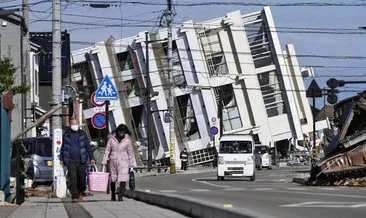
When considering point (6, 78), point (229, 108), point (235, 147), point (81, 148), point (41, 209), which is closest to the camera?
point (41, 209)

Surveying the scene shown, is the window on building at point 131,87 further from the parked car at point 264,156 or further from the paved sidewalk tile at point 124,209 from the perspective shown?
the paved sidewalk tile at point 124,209

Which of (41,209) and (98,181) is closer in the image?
(41,209)

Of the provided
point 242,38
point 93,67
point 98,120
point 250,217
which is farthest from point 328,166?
point 93,67

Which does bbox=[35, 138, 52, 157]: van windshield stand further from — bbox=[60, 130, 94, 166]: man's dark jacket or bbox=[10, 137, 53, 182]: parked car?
bbox=[60, 130, 94, 166]: man's dark jacket

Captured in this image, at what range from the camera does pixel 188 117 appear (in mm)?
67000

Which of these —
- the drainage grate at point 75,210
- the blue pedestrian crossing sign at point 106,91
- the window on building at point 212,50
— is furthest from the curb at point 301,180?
the window on building at point 212,50

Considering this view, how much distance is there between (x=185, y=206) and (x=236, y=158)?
21664mm

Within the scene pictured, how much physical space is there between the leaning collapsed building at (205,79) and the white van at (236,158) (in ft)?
92.7

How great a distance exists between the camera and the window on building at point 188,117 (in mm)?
66938

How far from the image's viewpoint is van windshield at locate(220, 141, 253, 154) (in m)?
35.6

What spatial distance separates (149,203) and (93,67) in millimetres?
52475

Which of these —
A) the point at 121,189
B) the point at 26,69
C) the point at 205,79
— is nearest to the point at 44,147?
the point at 26,69

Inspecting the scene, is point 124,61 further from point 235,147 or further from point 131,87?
point 235,147

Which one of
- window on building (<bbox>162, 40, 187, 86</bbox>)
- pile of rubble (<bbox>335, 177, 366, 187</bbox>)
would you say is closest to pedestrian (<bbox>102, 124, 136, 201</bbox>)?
pile of rubble (<bbox>335, 177, 366, 187</bbox>)
